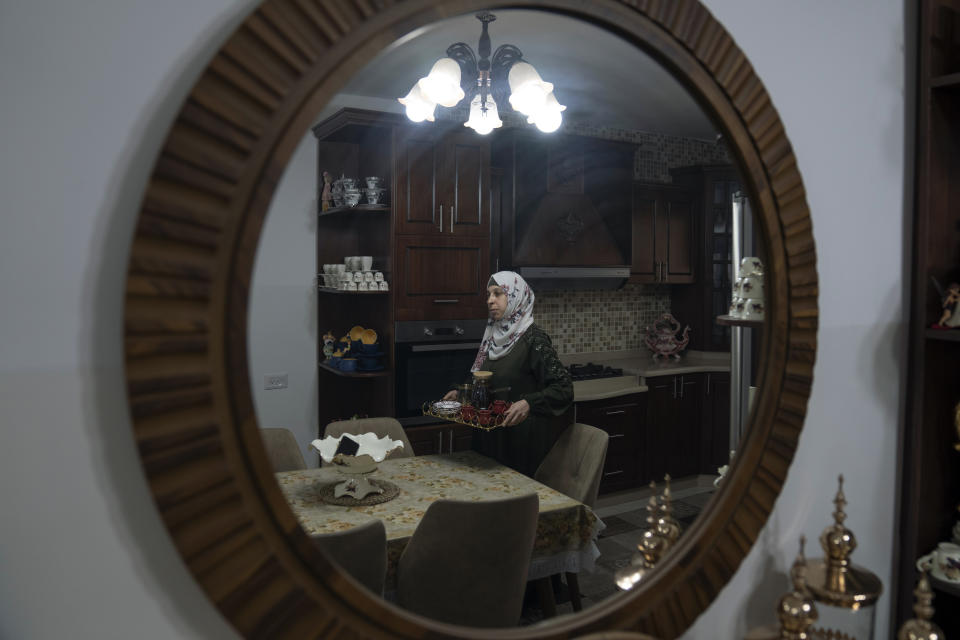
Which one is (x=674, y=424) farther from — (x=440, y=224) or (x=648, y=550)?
(x=440, y=224)

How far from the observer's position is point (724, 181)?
1.05 m

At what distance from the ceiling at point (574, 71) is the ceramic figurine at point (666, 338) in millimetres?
277

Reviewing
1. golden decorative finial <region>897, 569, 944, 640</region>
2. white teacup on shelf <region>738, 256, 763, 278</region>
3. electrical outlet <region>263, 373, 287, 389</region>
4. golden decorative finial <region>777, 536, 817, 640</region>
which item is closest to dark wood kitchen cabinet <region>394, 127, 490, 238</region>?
electrical outlet <region>263, 373, 287, 389</region>

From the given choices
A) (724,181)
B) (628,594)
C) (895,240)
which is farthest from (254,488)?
(895,240)

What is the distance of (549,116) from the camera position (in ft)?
2.89

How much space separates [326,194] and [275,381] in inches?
8.4

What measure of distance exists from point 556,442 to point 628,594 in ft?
0.82

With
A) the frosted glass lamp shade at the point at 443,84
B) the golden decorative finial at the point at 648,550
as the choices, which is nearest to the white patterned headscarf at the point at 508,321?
the frosted glass lamp shade at the point at 443,84

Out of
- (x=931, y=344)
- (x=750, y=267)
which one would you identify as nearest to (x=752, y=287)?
(x=750, y=267)

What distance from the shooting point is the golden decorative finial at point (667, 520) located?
39.3 inches

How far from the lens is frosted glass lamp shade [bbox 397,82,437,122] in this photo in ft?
2.56

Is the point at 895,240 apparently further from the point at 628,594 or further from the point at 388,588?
the point at 388,588

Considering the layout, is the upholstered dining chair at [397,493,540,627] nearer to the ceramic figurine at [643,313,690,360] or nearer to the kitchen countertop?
the kitchen countertop

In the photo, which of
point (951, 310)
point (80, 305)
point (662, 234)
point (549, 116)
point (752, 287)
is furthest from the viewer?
point (951, 310)
